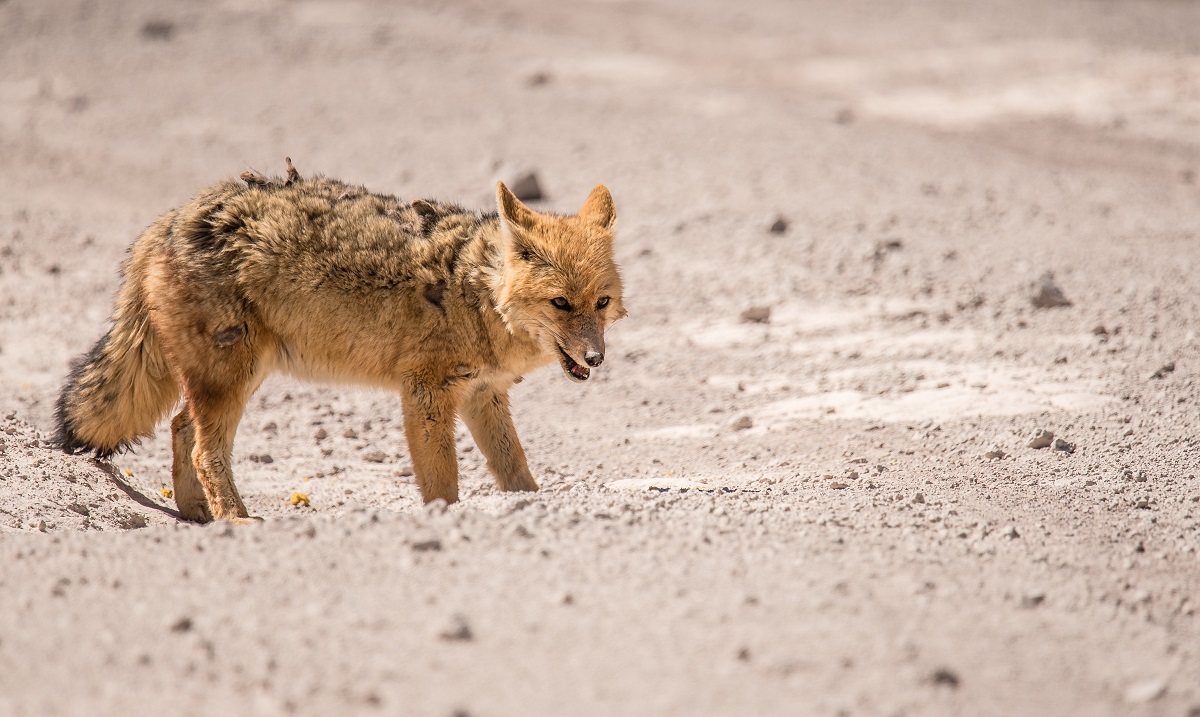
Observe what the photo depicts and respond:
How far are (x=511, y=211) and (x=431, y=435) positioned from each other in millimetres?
1410

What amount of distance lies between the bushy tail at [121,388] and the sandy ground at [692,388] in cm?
29

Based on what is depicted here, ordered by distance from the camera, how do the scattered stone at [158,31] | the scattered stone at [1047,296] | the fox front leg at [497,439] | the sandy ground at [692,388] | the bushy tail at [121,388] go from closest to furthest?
the sandy ground at [692,388] < the bushy tail at [121,388] < the fox front leg at [497,439] < the scattered stone at [1047,296] < the scattered stone at [158,31]

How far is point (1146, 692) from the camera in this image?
13.6ft

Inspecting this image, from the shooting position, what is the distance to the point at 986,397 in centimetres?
838

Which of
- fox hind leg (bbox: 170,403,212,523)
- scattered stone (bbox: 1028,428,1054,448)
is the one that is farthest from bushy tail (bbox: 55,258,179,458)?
scattered stone (bbox: 1028,428,1054,448)

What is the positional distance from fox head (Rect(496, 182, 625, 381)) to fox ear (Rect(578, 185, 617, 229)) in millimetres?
347

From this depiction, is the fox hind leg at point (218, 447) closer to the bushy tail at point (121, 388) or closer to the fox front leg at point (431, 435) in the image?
the bushy tail at point (121, 388)

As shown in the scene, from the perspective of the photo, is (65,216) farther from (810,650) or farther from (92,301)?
(810,650)

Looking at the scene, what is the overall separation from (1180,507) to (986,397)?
2221 mm

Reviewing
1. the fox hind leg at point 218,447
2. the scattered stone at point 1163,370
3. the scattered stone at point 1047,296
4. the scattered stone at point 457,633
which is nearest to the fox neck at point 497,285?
the fox hind leg at point 218,447

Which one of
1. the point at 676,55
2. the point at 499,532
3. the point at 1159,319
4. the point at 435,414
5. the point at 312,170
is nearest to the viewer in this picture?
the point at 499,532

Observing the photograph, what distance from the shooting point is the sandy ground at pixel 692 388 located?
4367mm

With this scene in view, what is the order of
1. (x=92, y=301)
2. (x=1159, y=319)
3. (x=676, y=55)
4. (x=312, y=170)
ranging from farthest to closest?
(x=676, y=55), (x=312, y=170), (x=92, y=301), (x=1159, y=319)

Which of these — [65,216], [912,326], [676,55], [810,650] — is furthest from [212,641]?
[676,55]
